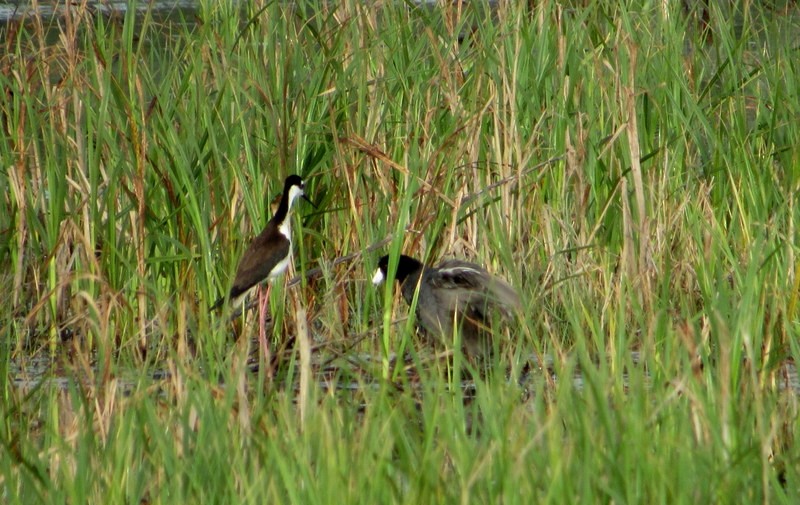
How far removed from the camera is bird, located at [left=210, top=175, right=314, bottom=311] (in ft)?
16.4

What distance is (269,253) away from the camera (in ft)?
16.7

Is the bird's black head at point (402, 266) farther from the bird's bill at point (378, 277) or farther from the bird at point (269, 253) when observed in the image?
the bird at point (269, 253)

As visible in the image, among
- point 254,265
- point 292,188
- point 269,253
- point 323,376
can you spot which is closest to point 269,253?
point 269,253

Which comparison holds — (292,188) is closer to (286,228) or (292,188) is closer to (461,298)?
(286,228)

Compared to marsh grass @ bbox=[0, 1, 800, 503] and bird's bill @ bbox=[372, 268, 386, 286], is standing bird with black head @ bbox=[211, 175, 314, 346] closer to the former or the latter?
marsh grass @ bbox=[0, 1, 800, 503]

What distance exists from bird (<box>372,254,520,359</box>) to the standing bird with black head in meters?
0.36

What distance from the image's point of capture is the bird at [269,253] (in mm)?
5004

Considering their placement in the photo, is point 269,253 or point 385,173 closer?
point 269,253

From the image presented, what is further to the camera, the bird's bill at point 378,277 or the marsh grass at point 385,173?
the bird's bill at point 378,277

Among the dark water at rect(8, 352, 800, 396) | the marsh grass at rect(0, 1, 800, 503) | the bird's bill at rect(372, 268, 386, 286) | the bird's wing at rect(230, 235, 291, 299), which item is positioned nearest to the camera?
the dark water at rect(8, 352, 800, 396)

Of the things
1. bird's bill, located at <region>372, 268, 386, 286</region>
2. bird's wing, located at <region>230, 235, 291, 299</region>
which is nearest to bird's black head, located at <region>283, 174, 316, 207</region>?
bird's wing, located at <region>230, 235, 291, 299</region>

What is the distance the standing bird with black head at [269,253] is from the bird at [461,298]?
1.17 feet

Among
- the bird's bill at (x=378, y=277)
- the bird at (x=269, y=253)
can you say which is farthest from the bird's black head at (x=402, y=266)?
the bird at (x=269, y=253)

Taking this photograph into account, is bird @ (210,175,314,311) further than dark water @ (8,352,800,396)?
Yes
